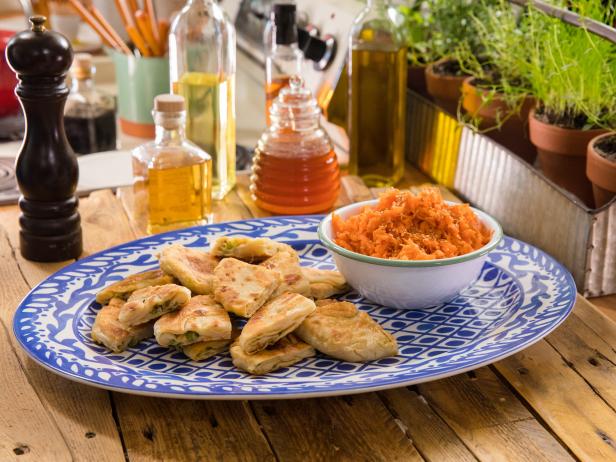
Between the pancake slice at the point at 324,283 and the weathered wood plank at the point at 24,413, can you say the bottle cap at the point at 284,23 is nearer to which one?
the pancake slice at the point at 324,283

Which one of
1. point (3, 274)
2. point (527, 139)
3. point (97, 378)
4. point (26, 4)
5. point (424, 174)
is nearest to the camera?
point (97, 378)

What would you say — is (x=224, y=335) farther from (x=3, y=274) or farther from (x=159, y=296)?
(x=3, y=274)

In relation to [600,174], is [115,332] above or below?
below

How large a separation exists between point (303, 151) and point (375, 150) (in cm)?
23

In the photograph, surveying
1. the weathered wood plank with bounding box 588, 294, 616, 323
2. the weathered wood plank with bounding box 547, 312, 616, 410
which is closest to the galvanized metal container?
the weathered wood plank with bounding box 588, 294, 616, 323

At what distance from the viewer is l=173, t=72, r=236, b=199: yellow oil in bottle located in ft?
5.53

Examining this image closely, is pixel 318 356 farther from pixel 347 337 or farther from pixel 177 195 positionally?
pixel 177 195

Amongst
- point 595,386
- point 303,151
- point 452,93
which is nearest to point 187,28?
point 303,151

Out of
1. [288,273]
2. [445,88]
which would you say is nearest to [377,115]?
[445,88]

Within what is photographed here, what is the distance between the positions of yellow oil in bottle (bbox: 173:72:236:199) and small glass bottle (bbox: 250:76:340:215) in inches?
4.6

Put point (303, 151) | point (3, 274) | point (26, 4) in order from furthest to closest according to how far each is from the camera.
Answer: point (26, 4), point (303, 151), point (3, 274)

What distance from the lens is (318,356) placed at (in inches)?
43.3

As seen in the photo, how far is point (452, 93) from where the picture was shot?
1813mm

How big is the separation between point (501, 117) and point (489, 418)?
783 mm
